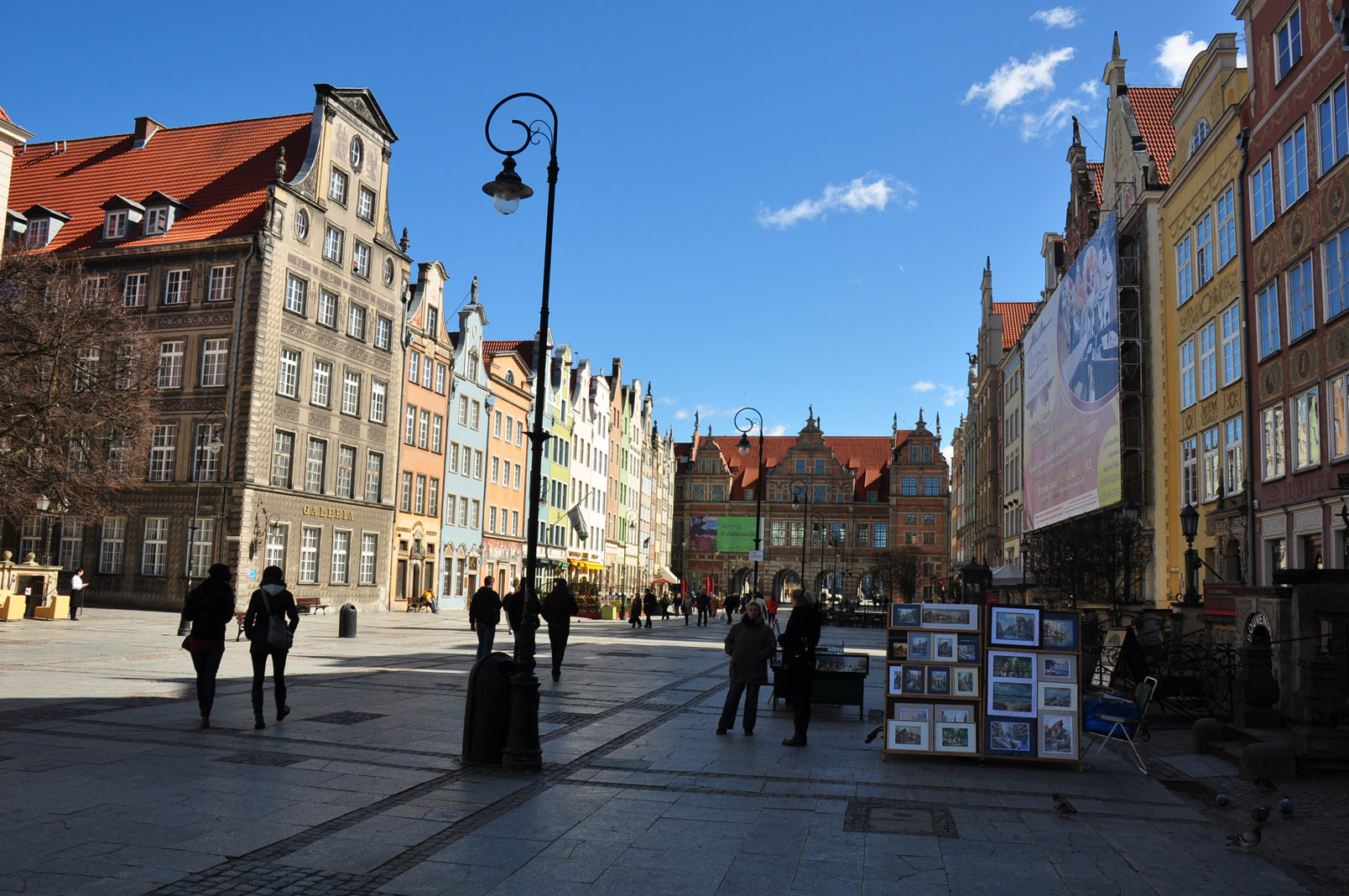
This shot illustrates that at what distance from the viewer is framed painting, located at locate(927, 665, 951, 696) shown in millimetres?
11508

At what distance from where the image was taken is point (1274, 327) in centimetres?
2430

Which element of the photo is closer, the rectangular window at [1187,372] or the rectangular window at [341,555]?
the rectangular window at [1187,372]

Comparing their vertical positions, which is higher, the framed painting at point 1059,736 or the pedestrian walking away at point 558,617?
the pedestrian walking away at point 558,617

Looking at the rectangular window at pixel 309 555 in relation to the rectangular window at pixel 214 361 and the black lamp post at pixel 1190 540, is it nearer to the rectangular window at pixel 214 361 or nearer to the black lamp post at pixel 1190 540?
the rectangular window at pixel 214 361

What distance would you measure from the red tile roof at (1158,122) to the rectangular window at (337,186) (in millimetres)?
30958

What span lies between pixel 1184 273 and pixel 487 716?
30.1m

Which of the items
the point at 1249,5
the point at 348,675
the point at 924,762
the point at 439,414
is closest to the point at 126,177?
the point at 439,414

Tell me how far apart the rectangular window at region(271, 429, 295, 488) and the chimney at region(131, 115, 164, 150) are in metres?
16.9

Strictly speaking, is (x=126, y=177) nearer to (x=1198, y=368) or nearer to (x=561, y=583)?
(x=561, y=583)

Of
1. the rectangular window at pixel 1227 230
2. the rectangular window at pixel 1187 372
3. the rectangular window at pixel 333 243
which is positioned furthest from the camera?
the rectangular window at pixel 333 243

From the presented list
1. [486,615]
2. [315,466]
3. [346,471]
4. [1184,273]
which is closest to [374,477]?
[346,471]

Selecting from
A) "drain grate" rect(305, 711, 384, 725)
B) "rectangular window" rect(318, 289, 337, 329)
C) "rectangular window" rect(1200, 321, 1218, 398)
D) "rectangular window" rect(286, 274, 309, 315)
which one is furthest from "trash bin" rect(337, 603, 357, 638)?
"rectangular window" rect(1200, 321, 1218, 398)

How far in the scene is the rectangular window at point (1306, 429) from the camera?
21.9m

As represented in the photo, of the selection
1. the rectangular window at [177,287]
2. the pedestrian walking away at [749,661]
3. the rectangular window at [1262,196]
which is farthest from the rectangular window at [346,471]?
the rectangular window at [1262,196]
